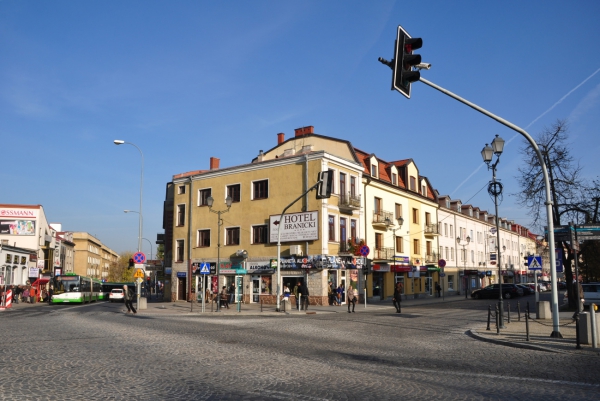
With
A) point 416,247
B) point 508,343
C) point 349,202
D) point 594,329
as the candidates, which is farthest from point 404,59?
point 416,247

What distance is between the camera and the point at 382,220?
4128cm

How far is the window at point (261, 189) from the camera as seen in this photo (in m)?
38.7

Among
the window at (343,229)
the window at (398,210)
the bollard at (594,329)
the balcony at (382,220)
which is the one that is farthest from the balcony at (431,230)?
the bollard at (594,329)

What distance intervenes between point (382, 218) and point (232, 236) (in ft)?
40.1

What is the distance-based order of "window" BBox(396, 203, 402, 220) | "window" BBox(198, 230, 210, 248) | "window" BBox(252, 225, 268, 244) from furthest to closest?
1. "window" BBox(396, 203, 402, 220)
2. "window" BBox(198, 230, 210, 248)
3. "window" BBox(252, 225, 268, 244)

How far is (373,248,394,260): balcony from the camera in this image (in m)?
40.4

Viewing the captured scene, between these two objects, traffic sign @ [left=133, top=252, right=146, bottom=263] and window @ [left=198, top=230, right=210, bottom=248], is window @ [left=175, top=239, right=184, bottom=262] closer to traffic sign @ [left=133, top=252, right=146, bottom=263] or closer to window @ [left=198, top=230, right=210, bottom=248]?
window @ [left=198, top=230, right=210, bottom=248]

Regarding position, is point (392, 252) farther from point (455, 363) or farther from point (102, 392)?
point (102, 392)

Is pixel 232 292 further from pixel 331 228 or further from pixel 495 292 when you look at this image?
pixel 495 292

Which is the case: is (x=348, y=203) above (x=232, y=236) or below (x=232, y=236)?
A: above

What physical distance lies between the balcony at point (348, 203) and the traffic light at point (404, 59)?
26871mm

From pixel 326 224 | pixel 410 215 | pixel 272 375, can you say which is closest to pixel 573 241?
pixel 272 375

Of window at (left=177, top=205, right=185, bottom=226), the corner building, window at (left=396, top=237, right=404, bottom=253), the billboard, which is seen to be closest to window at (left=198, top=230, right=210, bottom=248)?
the corner building

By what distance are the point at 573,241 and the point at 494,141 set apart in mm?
5680
